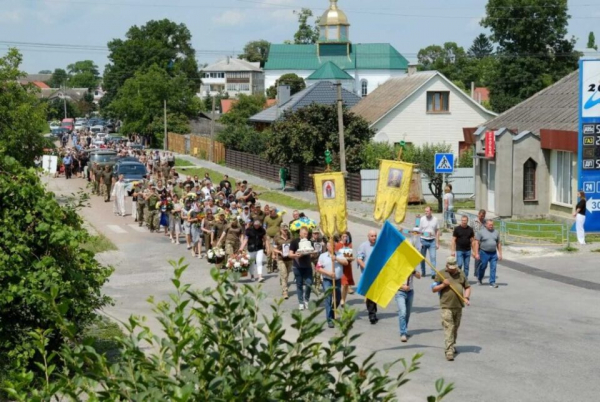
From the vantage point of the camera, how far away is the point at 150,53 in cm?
11762

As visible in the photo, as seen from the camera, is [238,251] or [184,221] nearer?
[238,251]

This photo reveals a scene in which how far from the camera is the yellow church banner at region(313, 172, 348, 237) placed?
19.3 metres

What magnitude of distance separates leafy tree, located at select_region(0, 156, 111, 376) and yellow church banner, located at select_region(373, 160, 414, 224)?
24.8 feet

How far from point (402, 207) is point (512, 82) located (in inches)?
2614

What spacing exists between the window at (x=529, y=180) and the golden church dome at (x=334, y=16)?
3353 inches

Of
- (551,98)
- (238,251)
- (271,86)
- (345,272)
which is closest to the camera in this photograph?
(345,272)

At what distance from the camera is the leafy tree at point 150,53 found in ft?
386

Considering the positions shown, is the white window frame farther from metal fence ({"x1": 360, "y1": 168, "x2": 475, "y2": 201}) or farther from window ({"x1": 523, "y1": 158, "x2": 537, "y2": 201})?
metal fence ({"x1": 360, "y1": 168, "x2": 475, "y2": 201})

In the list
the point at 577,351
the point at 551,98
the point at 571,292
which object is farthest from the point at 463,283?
the point at 551,98

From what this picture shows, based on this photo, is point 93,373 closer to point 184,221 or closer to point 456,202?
point 184,221

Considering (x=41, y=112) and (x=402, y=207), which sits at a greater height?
(x=41, y=112)

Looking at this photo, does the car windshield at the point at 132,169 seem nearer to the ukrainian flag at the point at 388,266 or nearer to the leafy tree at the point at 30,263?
the ukrainian flag at the point at 388,266

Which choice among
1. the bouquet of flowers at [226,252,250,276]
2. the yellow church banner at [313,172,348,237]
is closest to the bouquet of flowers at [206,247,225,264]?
the bouquet of flowers at [226,252,250,276]

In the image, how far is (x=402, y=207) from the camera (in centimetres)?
2023
